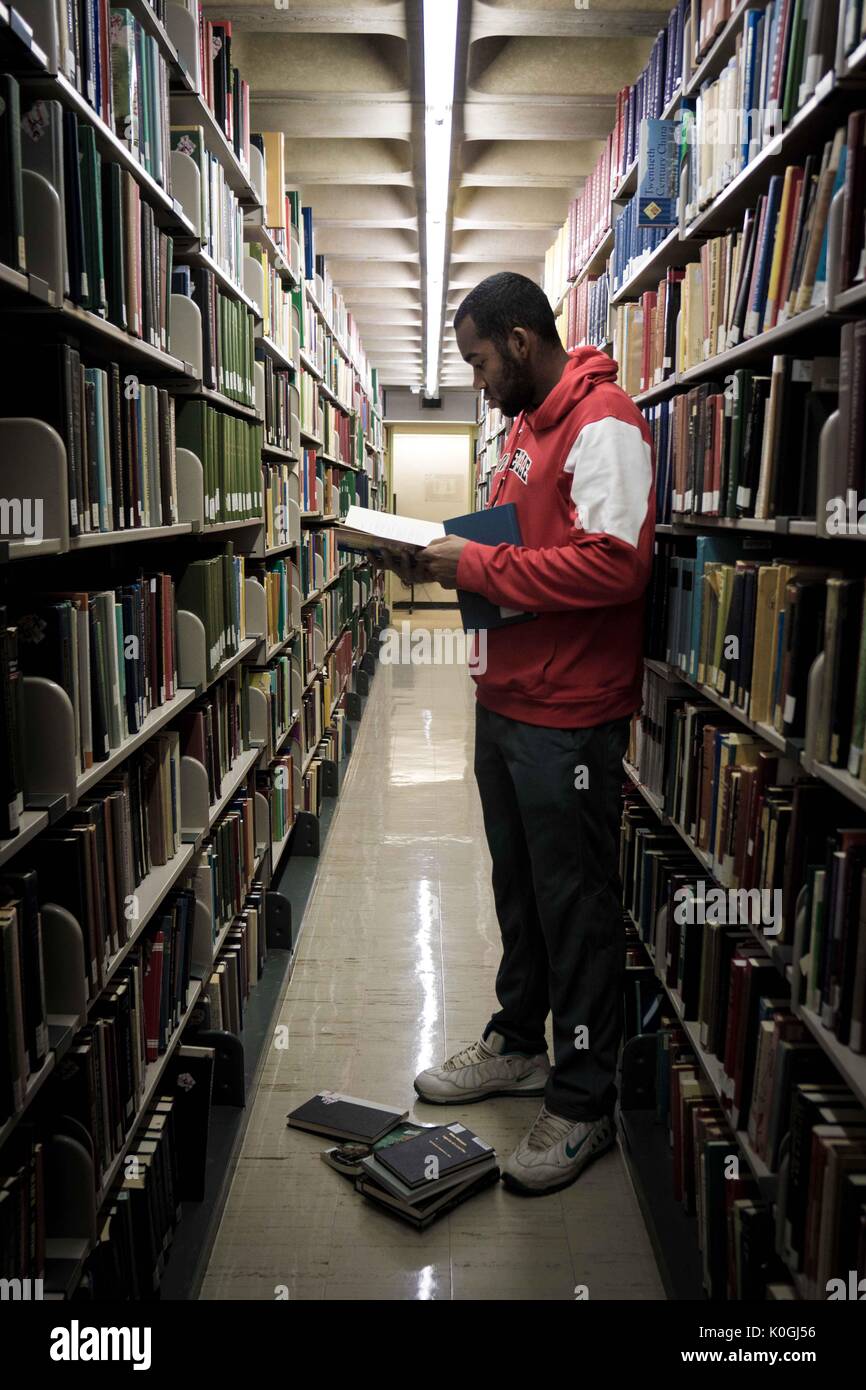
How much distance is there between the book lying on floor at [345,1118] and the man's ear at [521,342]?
5.62 feet

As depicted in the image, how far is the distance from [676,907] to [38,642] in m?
1.38

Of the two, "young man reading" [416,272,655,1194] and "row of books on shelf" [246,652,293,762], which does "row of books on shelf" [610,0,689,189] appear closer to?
"young man reading" [416,272,655,1194]

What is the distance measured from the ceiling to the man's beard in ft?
5.90

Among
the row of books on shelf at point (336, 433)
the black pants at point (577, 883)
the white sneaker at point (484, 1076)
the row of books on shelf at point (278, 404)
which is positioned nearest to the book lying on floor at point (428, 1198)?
the black pants at point (577, 883)

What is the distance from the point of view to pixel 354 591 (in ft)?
25.5

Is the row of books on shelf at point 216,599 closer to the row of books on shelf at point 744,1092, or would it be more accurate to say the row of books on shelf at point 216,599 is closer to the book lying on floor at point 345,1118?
the book lying on floor at point 345,1118

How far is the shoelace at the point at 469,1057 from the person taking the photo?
2.66m

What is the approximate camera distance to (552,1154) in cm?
227

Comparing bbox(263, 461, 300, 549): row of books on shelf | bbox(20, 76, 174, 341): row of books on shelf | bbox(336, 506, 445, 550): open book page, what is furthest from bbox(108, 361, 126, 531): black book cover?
bbox(263, 461, 300, 549): row of books on shelf

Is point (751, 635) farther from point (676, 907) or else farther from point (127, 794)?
point (127, 794)

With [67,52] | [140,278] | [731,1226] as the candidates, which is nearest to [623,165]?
[140,278]

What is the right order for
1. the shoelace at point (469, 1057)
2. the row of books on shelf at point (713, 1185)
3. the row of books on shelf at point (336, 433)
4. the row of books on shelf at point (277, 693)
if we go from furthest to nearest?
the row of books on shelf at point (336, 433)
the row of books on shelf at point (277, 693)
the shoelace at point (469, 1057)
the row of books on shelf at point (713, 1185)

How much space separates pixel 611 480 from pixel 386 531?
0.53 m

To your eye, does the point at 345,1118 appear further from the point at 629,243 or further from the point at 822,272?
the point at 629,243
